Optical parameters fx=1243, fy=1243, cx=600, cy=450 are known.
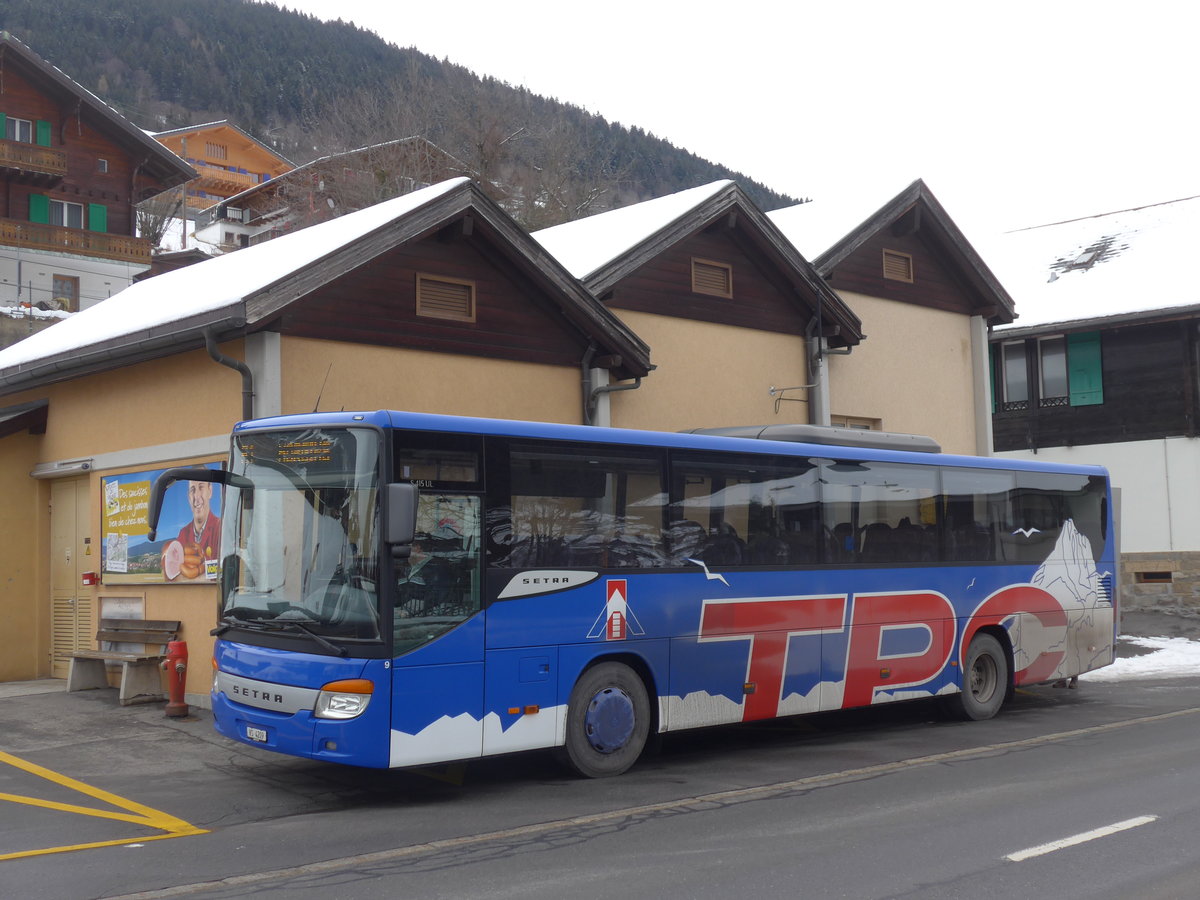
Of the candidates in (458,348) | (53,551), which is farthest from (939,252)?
(53,551)

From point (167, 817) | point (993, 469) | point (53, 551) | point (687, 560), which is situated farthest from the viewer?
point (53, 551)

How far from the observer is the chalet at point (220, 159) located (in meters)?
86.8

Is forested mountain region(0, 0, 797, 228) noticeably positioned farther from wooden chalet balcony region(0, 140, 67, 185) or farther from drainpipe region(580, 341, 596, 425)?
drainpipe region(580, 341, 596, 425)

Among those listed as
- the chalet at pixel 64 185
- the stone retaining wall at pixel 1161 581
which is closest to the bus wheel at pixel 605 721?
the stone retaining wall at pixel 1161 581

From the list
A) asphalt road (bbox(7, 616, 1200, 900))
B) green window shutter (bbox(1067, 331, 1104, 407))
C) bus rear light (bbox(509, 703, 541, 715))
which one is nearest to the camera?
asphalt road (bbox(7, 616, 1200, 900))

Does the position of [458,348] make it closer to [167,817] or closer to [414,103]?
[167,817]

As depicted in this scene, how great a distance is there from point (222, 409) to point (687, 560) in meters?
5.41

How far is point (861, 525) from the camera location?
12234 millimetres

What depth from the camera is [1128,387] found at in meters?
27.4

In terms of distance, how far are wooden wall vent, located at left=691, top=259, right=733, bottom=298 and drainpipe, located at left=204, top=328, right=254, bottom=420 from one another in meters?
7.74

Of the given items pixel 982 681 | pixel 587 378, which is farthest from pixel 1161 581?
pixel 587 378

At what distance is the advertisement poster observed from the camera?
13109 millimetres

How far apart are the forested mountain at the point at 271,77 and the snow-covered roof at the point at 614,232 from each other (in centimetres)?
3137

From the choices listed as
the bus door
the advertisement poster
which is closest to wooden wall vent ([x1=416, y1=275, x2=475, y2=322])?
the advertisement poster
